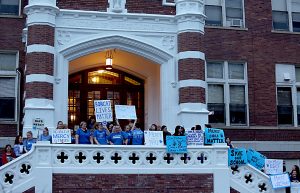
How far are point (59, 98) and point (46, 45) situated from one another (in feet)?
5.99

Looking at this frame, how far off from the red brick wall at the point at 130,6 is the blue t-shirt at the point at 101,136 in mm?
5086

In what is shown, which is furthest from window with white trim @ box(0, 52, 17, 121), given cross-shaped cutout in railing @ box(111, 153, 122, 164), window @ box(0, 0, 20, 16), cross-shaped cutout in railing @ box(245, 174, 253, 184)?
cross-shaped cutout in railing @ box(245, 174, 253, 184)

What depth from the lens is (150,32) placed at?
64.0 feet

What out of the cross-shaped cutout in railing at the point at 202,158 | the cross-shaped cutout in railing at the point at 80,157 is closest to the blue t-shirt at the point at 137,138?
the cross-shaped cutout in railing at the point at 80,157

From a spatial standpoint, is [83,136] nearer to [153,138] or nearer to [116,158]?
[116,158]

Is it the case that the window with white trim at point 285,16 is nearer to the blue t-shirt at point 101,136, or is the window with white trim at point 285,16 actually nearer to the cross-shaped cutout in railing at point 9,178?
the blue t-shirt at point 101,136

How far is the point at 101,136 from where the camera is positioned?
52.6 ft

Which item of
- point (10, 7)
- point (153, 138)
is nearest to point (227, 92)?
point (153, 138)

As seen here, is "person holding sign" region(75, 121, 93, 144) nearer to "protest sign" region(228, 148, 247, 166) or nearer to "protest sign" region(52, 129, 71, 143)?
"protest sign" region(52, 129, 71, 143)

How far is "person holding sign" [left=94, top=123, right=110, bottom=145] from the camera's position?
1602 centimetres

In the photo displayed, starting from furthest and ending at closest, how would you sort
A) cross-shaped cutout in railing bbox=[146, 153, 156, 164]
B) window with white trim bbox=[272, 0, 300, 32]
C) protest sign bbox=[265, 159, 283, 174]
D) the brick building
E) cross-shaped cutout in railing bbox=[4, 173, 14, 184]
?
window with white trim bbox=[272, 0, 300, 32]
the brick building
protest sign bbox=[265, 159, 283, 174]
cross-shaped cutout in railing bbox=[146, 153, 156, 164]
cross-shaped cutout in railing bbox=[4, 173, 14, 184]

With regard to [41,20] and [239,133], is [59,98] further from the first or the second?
[239,133]

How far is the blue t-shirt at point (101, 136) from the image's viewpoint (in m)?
16.0

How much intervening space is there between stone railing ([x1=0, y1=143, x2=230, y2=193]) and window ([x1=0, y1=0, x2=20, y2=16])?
27.4 ft
